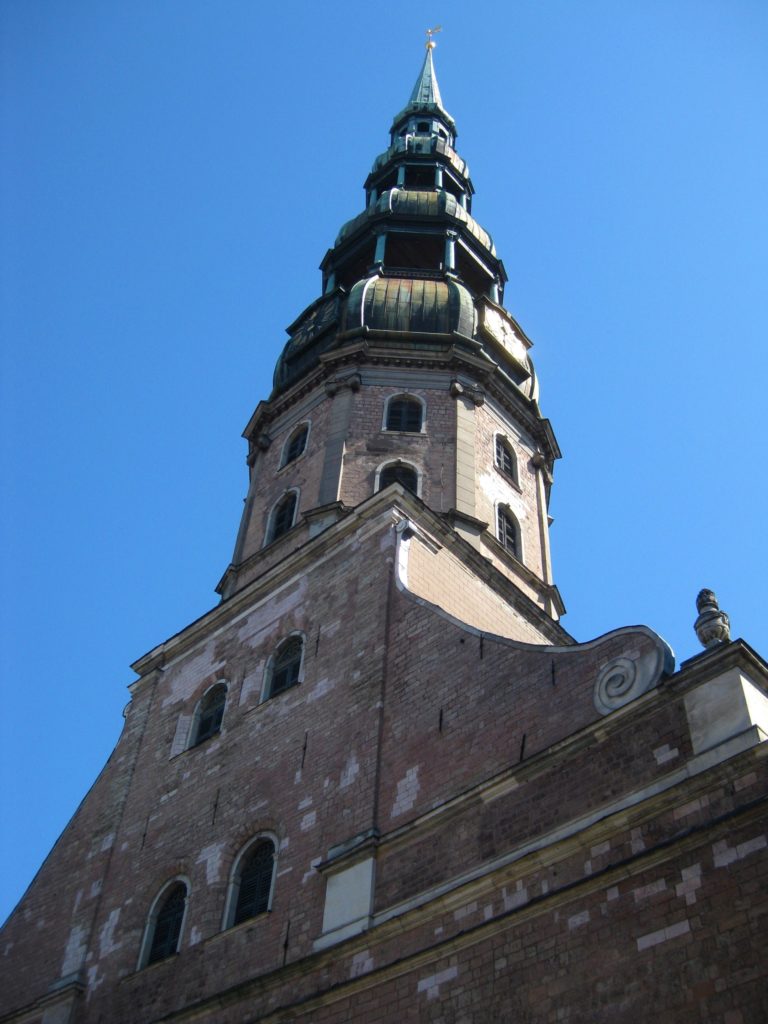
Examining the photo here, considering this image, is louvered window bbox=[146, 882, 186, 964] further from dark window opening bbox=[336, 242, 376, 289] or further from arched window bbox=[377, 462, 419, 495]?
dark window opening bbox=[336, 242, 376, 289]

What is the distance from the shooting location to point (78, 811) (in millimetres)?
18828

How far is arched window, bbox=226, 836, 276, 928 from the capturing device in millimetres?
14203

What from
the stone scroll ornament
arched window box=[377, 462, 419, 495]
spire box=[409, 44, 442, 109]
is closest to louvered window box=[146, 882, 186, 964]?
the stone scroll ornament

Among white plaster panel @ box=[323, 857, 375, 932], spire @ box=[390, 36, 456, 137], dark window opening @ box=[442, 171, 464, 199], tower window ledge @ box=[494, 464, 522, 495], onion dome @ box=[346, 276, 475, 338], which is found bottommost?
white plaster panel @ box=[323, 857, 375, 932]

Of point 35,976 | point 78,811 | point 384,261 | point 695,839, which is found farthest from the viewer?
point 384,261

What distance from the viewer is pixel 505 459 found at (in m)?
22.2

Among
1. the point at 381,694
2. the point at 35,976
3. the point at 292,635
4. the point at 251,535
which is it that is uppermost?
the point at 251,535

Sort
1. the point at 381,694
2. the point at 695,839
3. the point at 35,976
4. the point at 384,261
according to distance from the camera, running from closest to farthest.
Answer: the point at 695,839, the point at 381,694, the point at 35,976, the point at 384,261

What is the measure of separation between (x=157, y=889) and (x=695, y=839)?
839cm

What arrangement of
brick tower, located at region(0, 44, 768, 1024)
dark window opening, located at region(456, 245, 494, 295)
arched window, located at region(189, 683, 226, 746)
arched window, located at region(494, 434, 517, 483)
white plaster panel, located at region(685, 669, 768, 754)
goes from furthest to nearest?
1. dark window opening, located at region(456, 245, 494, 295)
2. arched window, located at region(494, 434, 517, 483)
3. arched window, located at region(189, 683, 226, 746)
4. white plaster panel, located at region(685, 669, 768, 754)
5. brick tower, located at region(0, 44, 768, 1024)

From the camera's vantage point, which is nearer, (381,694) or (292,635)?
(381,694)

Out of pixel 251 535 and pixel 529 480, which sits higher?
pixel 529 480

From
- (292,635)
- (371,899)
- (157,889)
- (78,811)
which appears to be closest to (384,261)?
(292,635)

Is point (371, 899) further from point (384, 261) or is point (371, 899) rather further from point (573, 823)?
point (384, 261)
